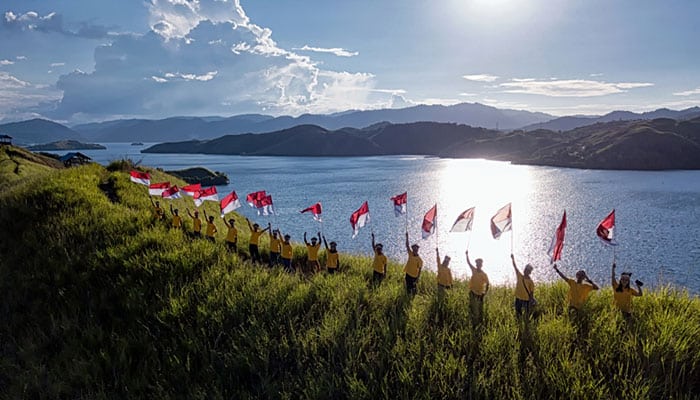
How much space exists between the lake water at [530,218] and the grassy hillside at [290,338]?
3803 millimetres

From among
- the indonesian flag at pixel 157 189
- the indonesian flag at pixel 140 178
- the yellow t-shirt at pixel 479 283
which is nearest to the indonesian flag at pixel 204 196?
the indonesian flag at pixel 157 189

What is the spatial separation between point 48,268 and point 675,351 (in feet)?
47.2

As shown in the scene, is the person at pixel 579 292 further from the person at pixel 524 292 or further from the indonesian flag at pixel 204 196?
the indonesian flag at pixel 204 196

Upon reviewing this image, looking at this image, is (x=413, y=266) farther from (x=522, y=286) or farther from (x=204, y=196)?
(x=204, y=196)

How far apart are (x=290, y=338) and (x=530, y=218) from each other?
54583 mm

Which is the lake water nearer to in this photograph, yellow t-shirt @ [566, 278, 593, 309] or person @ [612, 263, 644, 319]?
person @ [612, 263, 644, 319]

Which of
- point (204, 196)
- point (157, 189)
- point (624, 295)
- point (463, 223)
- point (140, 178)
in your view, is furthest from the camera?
point (140, 178)

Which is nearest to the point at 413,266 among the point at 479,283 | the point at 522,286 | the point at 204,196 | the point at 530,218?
the point at 479,283

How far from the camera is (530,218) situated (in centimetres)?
5641

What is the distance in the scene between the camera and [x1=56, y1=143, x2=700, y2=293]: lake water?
3606 cm

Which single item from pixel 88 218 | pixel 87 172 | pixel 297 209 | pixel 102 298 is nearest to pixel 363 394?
pixel 102 298

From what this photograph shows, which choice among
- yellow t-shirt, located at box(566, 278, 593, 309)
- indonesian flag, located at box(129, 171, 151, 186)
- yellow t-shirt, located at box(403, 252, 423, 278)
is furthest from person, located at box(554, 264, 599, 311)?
indonesian flag, located at box(129, 171, 151, 186)

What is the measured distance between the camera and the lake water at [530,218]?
3606 cm

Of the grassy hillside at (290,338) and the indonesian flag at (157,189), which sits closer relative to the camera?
the grassy hillside at (290,338)
